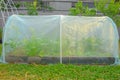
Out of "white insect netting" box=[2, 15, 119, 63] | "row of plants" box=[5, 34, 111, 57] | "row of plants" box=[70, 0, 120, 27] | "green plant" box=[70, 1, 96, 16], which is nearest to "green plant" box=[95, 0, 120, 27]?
"row of plants" box=[70, 0, 120, 27]

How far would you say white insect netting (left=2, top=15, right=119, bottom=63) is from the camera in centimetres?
965

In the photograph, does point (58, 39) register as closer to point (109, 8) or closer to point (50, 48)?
point (50, 48)

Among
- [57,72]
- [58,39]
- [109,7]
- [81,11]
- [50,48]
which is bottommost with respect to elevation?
[57,72]

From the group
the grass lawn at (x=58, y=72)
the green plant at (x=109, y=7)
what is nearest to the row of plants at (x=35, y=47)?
the grass lawn at (x=58, y=72)

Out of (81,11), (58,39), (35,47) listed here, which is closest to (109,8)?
(81,11)

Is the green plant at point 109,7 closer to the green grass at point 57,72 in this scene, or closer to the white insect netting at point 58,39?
the white insect netting at point 58,39

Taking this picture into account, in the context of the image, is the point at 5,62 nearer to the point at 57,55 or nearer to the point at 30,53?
the point at 30,53

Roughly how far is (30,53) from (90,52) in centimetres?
185

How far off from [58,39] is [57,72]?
1.48 m

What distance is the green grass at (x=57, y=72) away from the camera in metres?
8.08

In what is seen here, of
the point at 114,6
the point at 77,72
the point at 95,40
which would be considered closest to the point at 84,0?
the point at 114,6

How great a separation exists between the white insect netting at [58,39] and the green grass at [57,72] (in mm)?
493

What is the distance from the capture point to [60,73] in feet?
27.6

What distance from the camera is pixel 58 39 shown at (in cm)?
971
